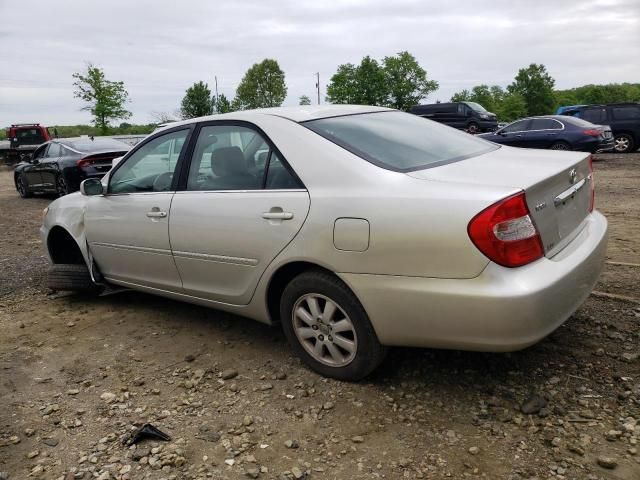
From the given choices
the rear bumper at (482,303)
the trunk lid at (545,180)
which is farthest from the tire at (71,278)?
the trunk lid at (545,180)

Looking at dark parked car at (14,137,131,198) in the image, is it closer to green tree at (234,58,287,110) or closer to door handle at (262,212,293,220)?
door handle at (262,212,293,220)

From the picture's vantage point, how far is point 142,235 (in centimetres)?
416

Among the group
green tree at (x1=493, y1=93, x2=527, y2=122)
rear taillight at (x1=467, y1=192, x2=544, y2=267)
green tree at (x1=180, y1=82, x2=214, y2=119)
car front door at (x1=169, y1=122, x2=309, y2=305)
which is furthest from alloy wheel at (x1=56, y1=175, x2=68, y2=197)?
green tree at (x1=493, y1=93, x2=527, y2=122)

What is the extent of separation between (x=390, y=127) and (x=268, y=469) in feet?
7.13

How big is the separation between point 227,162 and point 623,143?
58.8 feet

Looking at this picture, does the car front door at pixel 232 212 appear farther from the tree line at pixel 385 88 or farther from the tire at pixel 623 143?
the tree line at pixel 385 88

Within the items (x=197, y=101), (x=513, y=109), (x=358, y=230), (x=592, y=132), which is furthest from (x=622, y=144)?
(x=513, y=109)

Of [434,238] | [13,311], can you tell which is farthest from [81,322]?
[434,238]

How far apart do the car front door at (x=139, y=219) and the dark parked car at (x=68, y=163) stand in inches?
306

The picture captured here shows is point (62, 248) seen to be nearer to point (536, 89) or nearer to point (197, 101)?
point (197, 101)

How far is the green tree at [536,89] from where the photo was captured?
2849 inches

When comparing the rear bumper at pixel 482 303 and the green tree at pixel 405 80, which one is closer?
the rear bumper at pixel 482 303

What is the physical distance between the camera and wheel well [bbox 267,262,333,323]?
325 cm

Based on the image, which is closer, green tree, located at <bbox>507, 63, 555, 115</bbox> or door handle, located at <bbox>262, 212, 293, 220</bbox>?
door handle, located at <bbox>262, 212, 293, 220</bbox>
